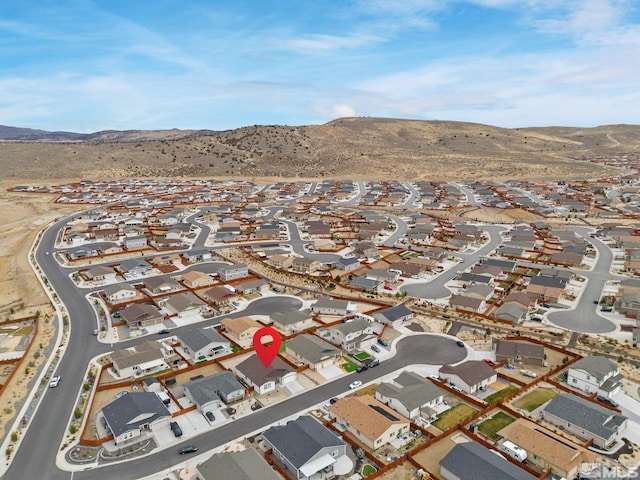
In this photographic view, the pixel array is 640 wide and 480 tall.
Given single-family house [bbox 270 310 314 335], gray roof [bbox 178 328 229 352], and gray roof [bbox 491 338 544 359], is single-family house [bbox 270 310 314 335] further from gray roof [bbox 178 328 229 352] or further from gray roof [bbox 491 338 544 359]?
gray roof [bbox 491 338 544 359]

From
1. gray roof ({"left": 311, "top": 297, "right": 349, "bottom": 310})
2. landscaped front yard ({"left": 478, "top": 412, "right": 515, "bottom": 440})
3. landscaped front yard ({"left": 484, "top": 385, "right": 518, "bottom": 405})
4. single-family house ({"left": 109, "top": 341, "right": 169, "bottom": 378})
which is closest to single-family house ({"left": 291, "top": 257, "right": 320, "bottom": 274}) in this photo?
gray roof ({"left": 311, "top": 297, "right": 349, "bottom": 310})

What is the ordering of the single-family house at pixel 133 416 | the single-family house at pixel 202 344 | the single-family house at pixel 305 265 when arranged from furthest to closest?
the single-family house at pixel 305 265 → the single-family house at pixel 202 344 → the single-family house at pixel 133 416

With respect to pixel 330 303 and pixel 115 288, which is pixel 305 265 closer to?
pixel 330 303

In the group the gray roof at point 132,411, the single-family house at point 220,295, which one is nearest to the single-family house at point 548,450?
the gray roof at point 132,411

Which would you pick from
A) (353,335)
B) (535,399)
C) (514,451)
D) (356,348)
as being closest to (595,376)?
(535,399)

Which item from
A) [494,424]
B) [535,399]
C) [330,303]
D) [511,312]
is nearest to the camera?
[494,424]

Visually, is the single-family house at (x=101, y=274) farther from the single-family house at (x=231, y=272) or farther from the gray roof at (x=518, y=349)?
the gray roof at (x=518, y=349)
